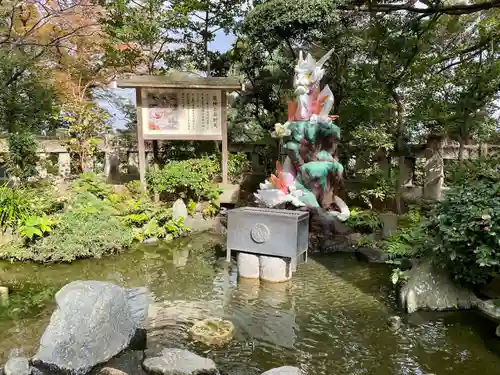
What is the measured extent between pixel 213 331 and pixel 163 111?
816 cm

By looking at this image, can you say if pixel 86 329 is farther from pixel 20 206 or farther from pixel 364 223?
pixel 364 223

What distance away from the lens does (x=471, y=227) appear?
15.8 feet

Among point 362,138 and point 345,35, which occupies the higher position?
point 345,35

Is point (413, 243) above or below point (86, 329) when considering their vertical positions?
above

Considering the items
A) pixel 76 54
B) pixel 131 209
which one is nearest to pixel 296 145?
pixel 131 209

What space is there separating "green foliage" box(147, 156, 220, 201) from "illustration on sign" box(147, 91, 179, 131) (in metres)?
1.09

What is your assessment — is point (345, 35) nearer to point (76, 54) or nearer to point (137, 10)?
point (137, 10)

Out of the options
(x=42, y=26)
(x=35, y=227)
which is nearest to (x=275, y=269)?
(x=35, y=227)

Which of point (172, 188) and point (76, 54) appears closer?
point (172, 188)

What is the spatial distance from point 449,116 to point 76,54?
1334 centimetres

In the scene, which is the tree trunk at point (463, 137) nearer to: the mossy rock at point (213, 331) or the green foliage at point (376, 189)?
the green foliage at point (376, 189)

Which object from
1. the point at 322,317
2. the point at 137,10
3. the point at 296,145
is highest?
the point at 137,10

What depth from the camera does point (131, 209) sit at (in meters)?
9.69

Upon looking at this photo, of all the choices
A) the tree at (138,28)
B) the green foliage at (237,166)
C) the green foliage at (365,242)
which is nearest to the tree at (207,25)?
the tree at (138,28)
